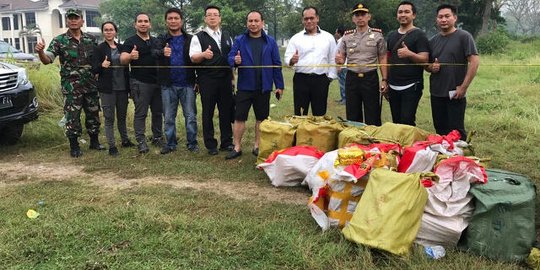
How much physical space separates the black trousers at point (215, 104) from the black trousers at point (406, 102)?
74.6 inches

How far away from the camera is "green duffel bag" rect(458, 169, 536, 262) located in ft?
8.86

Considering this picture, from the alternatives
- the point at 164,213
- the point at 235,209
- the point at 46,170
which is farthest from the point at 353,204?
the point at 46,170

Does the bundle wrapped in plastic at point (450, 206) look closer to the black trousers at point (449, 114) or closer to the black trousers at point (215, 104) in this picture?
the black trousers at point (449, 114)

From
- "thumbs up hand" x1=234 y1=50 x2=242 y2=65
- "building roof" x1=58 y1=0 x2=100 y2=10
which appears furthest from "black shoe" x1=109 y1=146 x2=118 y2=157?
"building roof" x1=58 y1=0 x2=100 y2=10

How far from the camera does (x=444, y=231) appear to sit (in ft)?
9.32

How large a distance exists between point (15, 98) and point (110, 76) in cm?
120

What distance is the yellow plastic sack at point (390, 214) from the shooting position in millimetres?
2740

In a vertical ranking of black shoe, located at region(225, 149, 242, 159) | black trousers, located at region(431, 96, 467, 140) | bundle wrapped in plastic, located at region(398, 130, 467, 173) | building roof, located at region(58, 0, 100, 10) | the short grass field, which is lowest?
the short grass field

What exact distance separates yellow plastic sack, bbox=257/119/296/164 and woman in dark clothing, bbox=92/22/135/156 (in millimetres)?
1986

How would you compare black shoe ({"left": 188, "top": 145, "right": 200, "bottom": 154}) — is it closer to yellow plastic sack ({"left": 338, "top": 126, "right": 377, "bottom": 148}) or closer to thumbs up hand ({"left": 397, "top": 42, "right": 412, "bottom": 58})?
yellow plastic sack ({"left": 338, "top": 126, "right": 377, "bottom": 148})

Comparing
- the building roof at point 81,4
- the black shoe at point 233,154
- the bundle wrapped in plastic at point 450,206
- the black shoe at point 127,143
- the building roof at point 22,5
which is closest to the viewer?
the bundle wrapped in plastic at point 450,206

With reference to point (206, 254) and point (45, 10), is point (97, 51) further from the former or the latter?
point (45, 10)

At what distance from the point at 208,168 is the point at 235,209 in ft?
4.25

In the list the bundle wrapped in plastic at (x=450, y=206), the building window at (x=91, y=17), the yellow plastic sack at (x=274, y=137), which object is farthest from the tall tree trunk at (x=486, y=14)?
the building window at (x=91, y=17)
